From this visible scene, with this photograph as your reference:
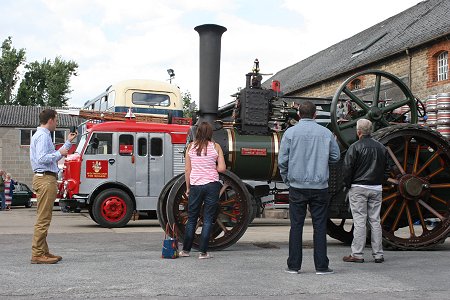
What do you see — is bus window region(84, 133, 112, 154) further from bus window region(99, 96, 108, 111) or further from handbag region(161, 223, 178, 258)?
handbag region(161, 223, 178, 258)

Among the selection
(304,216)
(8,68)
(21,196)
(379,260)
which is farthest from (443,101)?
(8,68)

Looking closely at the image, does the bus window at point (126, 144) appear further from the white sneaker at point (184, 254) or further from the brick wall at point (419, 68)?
the brick wall at point (419, 68)

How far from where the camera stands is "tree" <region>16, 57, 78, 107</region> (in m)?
67.9

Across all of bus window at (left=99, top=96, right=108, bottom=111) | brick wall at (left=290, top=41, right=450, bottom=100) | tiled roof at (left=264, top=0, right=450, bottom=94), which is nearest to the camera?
bus window at (left=99, top=96, right=108, bottom=111)

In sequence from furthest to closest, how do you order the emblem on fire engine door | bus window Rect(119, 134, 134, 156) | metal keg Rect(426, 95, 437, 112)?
bus window Rect(119, 134, 134, 156) → the emblem on fire engine door → metal keg Rect(426, 95, 437, 112)

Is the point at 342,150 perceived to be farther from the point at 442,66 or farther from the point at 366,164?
the point at 442,66

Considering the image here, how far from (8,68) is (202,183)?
65.0m

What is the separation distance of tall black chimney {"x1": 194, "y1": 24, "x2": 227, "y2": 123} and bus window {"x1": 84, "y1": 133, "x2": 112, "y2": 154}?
22.8ft

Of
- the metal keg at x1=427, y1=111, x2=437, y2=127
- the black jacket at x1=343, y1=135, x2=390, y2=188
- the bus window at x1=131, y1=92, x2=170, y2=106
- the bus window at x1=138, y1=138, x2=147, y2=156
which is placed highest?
the bus window at x1=131, y1=92, x2=170, y2=106

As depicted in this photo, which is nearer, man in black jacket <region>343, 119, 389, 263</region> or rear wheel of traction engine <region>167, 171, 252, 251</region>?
man in black jacket <region>343, 119, 389, 263</region>

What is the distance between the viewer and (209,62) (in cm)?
852

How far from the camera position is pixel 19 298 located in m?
4.84

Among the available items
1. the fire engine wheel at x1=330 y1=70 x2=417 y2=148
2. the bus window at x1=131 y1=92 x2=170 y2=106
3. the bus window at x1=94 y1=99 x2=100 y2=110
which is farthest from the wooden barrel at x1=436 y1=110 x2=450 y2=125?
the bus window at x1=94 y1=99 x2=100 y2=110

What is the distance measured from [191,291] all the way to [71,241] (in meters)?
5.12
